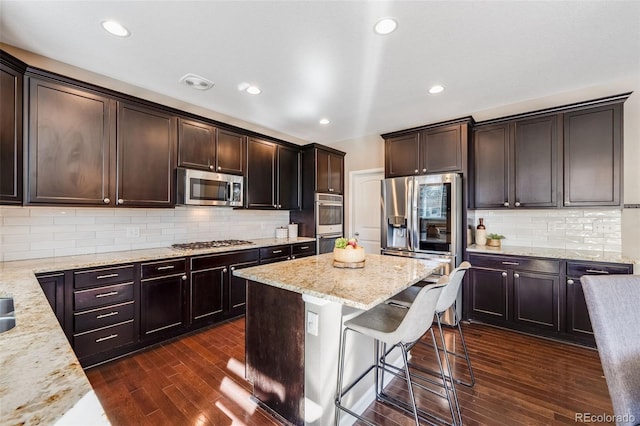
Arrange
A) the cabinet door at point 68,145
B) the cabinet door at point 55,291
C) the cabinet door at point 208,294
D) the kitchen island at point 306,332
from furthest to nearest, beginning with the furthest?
the cabinet door at point 208,294 → the cabinet door at point 68,145 → the cabinet door at point 55,291 → the kitchen island at point 306,332

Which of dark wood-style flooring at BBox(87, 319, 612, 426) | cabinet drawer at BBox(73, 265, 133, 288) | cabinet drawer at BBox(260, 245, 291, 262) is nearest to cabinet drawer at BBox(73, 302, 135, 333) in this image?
cabinet drawer at BBox(73, 265, 133, 288)

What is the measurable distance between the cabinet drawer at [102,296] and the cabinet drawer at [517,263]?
3.64m

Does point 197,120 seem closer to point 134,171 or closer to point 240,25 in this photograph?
point 134,171

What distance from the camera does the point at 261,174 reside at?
13.2 feet

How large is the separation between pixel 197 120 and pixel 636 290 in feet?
12.3

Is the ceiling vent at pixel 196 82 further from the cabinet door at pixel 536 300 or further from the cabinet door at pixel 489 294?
the cabinet door at pixel 536 300

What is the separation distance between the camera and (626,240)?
2861 millimetres

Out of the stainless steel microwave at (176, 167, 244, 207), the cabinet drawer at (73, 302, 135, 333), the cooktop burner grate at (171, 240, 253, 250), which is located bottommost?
the cabinet drawer at (73, 302, 135, 333)

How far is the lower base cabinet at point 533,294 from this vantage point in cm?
274

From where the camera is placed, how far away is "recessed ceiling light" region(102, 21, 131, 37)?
6.52ft

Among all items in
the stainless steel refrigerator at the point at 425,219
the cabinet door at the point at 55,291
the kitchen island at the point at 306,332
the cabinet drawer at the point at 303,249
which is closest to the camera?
the kitchen island at the point at 306,332

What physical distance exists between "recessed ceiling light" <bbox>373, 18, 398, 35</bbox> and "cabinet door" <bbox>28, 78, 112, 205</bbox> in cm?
246

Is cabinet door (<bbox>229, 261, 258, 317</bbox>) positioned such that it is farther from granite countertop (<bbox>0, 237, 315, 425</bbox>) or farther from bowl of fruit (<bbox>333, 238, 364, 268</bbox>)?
granite countertop (<bbox>0, 237, 315, 425</bbox>)

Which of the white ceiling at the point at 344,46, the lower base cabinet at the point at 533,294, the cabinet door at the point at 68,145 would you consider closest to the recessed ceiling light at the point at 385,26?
the white ceiling at the point at 344,46
